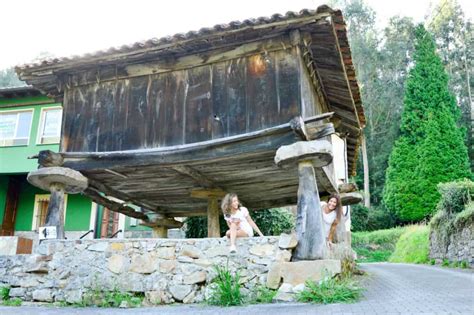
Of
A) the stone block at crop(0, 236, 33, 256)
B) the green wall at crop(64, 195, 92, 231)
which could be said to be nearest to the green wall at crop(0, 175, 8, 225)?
the green wall at crop(64, 195, 92, 231)

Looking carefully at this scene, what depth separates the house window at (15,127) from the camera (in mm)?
14469

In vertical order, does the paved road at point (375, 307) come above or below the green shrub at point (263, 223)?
below

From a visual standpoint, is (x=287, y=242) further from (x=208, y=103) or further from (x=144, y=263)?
(x=208, y=103)

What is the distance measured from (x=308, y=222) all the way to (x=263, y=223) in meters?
6.68

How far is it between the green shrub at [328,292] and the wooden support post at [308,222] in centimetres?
46

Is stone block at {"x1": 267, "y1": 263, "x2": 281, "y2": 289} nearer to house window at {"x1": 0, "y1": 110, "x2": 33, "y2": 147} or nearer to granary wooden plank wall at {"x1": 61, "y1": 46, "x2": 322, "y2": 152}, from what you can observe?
granary wooden plank wall at {"x1": 61, "y1": 46, "x2": 322, "y2": 152}

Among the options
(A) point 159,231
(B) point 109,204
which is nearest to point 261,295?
(B) point 109,204

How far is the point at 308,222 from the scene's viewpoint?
18.2 ft

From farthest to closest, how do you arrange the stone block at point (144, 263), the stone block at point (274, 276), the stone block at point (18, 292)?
the stone block at point (18, 292), the stone block at point (144, 263), the stone block at point (274, 276)

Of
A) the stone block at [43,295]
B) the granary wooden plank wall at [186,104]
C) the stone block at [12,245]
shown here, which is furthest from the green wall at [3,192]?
the stone block at [43,295]

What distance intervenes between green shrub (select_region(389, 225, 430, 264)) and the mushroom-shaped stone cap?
436 inches

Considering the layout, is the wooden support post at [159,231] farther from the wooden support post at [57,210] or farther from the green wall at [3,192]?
the green wall at [3,192]

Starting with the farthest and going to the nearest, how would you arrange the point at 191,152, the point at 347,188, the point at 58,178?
1. the point at 347,188
2. the point at 58,178
3. the point at 191,152

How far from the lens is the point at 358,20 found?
33.1 m
